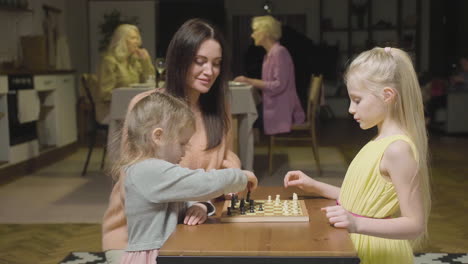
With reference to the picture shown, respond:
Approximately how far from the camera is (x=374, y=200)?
153 cm

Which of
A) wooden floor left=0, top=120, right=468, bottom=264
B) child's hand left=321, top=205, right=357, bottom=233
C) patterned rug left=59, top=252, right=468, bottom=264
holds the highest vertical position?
child's hand left=321, top=205, right=357, bottom=233

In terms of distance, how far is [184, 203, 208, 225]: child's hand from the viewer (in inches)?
57.5

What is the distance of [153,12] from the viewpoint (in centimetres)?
952

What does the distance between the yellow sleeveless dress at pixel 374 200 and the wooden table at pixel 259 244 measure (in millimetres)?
131

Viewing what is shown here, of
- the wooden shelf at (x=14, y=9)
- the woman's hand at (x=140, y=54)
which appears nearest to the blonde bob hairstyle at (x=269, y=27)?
the woman's hand at (x=140, y=54)

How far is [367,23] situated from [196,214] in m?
11.1

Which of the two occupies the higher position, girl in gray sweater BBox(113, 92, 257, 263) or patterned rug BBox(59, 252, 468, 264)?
girl in gray sweater BBox(113, 92, 257, 263)

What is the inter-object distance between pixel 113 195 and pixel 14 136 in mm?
4111

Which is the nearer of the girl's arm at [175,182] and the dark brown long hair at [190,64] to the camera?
the girl's arm at [175,182]

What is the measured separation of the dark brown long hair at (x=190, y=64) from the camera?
206 cm

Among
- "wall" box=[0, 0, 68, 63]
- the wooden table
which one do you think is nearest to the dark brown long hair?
the wooden table

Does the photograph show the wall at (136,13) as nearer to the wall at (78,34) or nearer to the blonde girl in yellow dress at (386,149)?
the wall at (78,34)

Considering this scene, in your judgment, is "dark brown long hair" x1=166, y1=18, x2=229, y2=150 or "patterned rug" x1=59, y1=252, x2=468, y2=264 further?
"patterned rug" x1=59, y1=252, x2=468, y2=264

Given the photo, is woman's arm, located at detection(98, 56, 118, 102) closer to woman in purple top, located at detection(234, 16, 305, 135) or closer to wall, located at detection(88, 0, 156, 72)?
woman in purple top, located at detection(234, 16, 305, 135)
